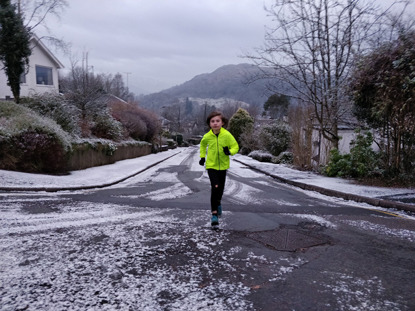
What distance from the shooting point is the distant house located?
24.8 metres

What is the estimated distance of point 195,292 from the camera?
2.68 metres

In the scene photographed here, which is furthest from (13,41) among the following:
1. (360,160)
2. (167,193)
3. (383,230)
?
(383,230)

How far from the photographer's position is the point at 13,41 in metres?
15.0

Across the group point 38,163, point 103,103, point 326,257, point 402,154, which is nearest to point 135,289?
point 326,257

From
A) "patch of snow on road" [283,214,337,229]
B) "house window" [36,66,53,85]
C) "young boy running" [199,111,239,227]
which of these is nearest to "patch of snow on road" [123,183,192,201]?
"young boy running" [199,111,239,227]

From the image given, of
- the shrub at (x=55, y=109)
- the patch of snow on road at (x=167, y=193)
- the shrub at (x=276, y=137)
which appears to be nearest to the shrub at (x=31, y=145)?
the shrub at (x=55, y=109)

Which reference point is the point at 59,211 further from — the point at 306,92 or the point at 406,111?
the point at 306,92

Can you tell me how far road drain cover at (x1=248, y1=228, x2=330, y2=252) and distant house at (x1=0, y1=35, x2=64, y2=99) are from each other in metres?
25.5

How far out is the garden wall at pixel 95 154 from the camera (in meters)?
12.2

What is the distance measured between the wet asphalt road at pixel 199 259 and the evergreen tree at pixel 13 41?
1254cm

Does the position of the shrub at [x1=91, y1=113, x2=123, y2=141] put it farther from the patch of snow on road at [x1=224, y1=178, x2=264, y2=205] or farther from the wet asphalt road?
the wet asphalt road

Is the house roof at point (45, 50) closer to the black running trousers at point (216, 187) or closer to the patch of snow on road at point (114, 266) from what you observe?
the patch of snow on road at point (114, 266)

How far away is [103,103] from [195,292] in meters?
18.2

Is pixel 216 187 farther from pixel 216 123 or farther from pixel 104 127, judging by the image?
pixel 104 127
